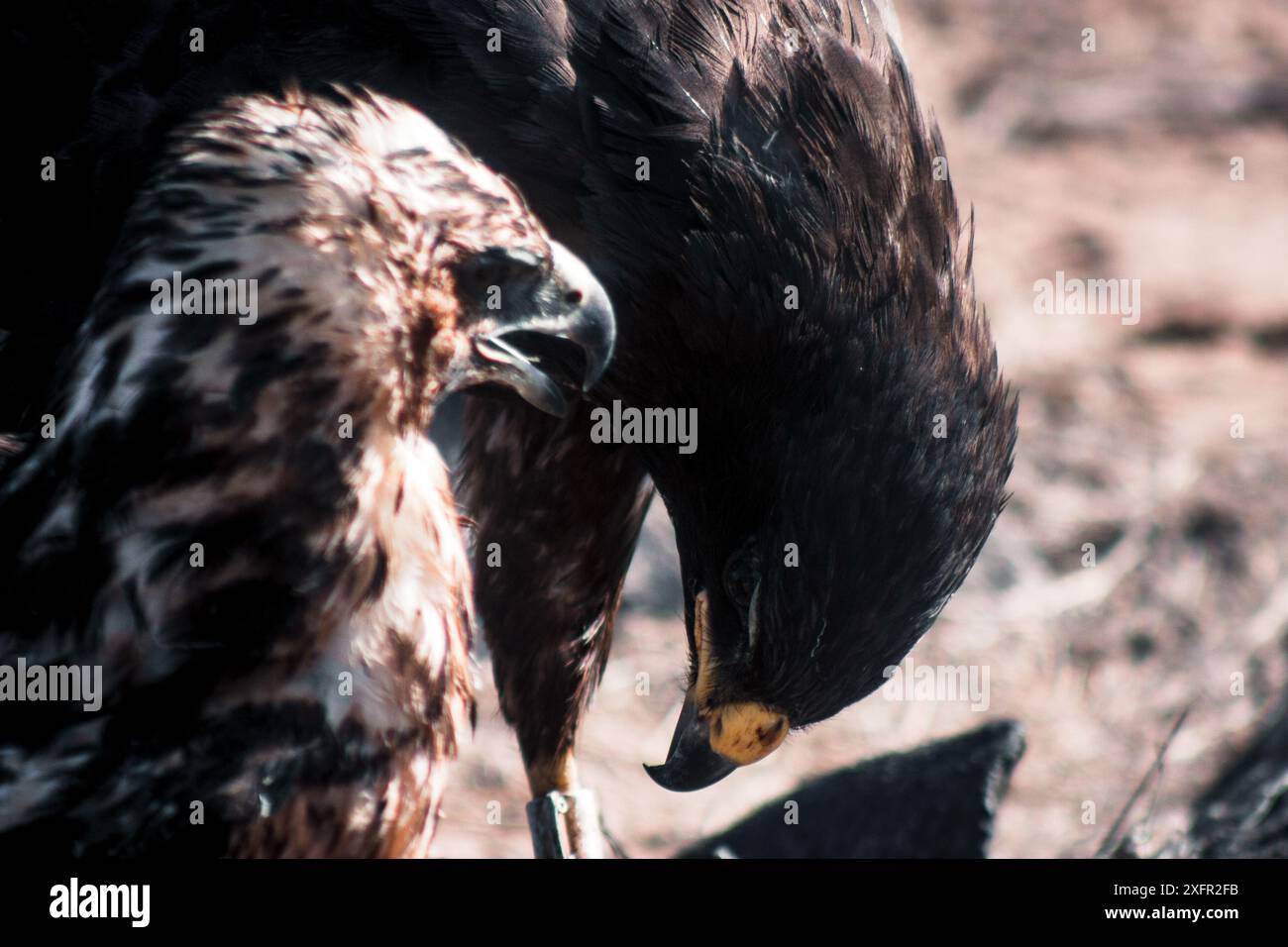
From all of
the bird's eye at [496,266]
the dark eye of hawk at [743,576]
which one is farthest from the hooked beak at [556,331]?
the dark eye of hawk at [743,576]

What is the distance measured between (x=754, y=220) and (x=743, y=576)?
2.19 ft

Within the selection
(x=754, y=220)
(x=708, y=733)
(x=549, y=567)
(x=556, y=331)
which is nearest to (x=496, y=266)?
(x=556, y=331)

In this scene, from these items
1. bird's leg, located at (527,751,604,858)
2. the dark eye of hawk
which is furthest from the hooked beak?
bird's leg, located at (527,751,604,858)

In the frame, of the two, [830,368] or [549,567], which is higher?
[830,368]

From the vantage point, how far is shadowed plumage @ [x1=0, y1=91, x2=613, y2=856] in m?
1.99

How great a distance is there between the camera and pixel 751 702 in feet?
9.73

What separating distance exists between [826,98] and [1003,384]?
629 mm

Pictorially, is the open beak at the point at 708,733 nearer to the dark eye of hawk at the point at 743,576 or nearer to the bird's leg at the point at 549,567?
the dark eye of hawk at the point at 743,576

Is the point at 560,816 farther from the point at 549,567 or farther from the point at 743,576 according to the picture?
the point at 743,576

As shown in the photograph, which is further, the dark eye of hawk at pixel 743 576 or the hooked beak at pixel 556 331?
the dark eye of hawk at pixel 743 576

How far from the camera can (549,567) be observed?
3.48m

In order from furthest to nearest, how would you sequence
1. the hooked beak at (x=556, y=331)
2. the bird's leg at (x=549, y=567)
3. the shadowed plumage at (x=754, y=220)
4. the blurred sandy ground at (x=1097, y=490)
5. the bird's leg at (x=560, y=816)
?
the blurred sandy ground at (x=1097, y=490) < the bird's leg at (x=560, y=816) < the bird's leg at (x=549, y=567) < the shadowed plumage at (x=754, y=220) < the hooked beak at (x=556, y=331)

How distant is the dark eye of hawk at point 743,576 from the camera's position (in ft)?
9.49

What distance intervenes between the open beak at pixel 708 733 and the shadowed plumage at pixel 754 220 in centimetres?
13
